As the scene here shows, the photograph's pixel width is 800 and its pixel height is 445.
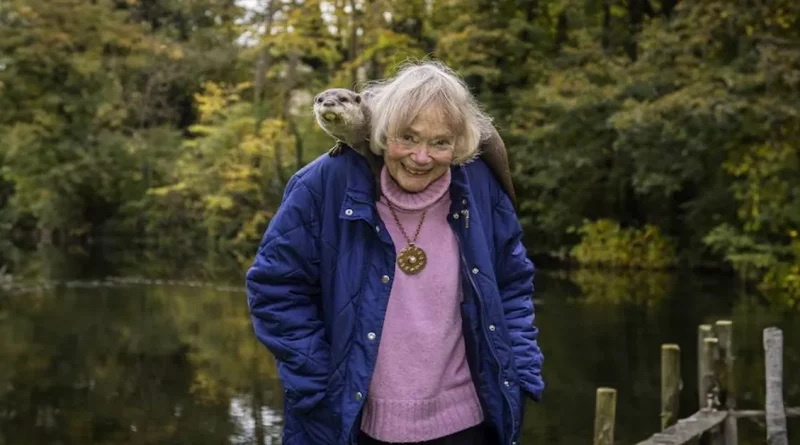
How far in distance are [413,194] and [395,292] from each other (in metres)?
0.23

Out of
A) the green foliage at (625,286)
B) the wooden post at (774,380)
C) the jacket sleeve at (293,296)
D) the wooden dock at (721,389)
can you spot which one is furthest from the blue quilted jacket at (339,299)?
the green foliage at (625,286)

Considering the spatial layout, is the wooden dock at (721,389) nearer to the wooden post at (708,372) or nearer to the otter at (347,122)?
the wooden post at (708,372)

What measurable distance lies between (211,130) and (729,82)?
15.3m

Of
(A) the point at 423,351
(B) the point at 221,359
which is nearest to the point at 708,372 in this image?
(A) the point at 423,351

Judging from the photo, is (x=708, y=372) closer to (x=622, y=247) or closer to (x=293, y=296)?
(x=293, y=296)

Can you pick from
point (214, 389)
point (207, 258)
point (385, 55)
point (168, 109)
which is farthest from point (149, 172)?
point (214, 389)

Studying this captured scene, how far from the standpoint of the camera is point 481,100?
2533 cm

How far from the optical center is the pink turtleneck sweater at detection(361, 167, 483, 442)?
267 cm

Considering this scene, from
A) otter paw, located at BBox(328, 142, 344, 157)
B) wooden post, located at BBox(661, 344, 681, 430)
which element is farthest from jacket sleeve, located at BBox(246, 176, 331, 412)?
wooden post, located at BBox(661, 344, 681, 430)

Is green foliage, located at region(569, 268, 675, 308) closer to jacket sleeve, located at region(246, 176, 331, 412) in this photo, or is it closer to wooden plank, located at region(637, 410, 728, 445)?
wooden plank, located at region(637, 410, 728, 445)

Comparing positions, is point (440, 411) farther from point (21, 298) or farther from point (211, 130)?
point (211, 130)

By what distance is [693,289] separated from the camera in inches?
789

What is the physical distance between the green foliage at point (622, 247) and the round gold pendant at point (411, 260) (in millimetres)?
21779

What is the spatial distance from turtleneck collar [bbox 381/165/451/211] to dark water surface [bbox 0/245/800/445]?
707 cm
